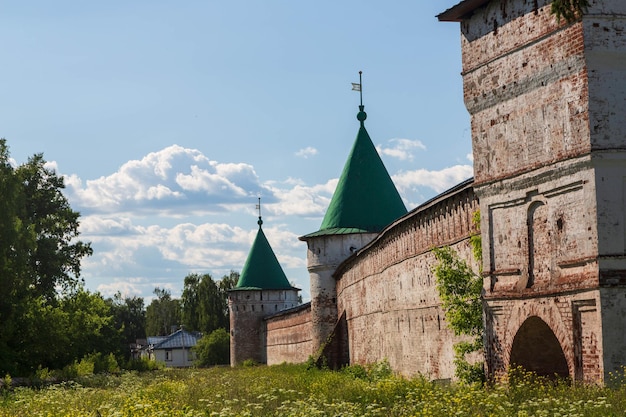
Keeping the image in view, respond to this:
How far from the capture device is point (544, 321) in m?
12.6

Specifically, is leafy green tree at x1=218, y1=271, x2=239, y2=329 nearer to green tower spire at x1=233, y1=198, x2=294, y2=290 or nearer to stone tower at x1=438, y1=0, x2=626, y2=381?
green tower spire at x1=233, y1=198, x2=294, y2=290

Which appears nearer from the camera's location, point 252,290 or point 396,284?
point 396,284

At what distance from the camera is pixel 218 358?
201ft

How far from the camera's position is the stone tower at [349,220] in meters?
33.0

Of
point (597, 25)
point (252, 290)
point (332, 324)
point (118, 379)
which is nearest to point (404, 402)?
point (597, 25)

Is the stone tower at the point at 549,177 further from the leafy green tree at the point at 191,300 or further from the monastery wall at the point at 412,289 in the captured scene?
the leafy green tree at the point at 191,300

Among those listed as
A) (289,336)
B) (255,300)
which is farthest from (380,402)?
(255,300)

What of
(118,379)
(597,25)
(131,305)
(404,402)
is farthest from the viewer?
(131,305)

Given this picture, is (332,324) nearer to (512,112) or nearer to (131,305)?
(512,112)

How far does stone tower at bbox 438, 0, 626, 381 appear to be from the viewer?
38.1 feet

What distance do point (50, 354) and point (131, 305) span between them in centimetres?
7636

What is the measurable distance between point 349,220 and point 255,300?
620 inches

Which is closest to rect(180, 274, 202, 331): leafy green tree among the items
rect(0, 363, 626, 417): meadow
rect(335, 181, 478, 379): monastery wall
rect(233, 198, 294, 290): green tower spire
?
rect(233, 198, 294, 290): green tower spire

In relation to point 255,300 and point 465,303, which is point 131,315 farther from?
point 465,303
